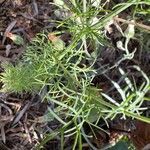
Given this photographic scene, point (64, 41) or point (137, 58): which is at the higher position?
point (64, 41)

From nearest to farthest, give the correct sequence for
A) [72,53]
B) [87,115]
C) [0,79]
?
[87,115], [72,53], [0,79]

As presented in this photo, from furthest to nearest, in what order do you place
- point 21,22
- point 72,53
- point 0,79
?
point 21,22 < point 0,79 < point 72,53

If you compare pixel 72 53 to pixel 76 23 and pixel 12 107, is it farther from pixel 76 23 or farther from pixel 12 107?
pixel 12 107

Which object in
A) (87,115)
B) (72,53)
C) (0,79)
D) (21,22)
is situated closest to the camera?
(87,115)

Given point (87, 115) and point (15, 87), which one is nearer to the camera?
point (87, 115)

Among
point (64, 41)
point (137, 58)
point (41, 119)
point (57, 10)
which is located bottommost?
point (41, 119)

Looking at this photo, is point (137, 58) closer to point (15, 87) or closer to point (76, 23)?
point (76, 23)

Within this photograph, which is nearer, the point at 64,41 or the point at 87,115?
the point at 87,115

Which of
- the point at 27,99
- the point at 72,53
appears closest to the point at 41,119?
the point at 27,99

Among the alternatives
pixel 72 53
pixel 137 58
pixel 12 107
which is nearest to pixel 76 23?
pixel 72 53
